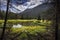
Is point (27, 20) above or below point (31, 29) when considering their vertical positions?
above

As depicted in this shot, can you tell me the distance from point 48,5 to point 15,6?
20.8 inches

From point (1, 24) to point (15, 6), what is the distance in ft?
1.19

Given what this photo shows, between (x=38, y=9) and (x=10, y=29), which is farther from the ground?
(x=38, y=9)

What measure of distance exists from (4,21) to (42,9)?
634 mm

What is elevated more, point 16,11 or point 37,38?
point 16,11

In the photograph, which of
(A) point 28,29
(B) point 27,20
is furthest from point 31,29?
(B) point 27,20

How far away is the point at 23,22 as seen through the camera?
4410mm

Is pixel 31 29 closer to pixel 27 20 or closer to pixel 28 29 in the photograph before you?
pixel 28 29

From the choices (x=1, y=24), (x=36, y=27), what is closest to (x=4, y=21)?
(x=1, y=24)

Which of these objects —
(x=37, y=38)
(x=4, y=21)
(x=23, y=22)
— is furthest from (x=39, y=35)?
(x=4, y=21)

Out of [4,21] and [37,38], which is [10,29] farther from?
[37,38]

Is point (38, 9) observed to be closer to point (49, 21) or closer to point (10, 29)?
point (49, 21)

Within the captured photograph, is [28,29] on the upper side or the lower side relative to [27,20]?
lower

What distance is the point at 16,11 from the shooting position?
4430mm
